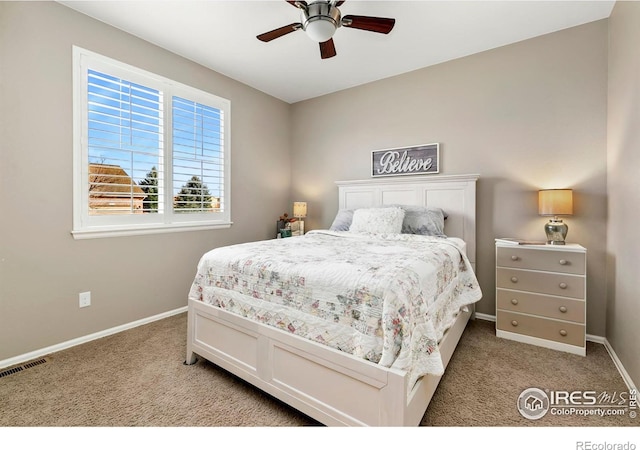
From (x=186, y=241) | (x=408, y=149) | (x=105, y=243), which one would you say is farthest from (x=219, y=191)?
(x=408, y=149)

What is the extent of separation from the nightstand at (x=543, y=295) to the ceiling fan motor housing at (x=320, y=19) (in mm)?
2186

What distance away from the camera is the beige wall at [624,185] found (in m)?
1.81

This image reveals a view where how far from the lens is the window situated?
94.3 inches

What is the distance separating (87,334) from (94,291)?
1.16ft

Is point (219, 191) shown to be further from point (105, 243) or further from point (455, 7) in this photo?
point (455, 7)

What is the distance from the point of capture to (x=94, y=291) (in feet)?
8.09

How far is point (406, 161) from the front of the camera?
3.38 m

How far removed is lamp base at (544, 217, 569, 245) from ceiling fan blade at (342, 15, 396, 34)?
2.05m

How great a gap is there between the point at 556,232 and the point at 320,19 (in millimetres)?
2477

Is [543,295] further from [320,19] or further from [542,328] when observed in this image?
[320,19]

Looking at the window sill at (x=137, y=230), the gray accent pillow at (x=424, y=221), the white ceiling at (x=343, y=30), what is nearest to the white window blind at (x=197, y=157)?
the window sill at (x=137, y=230)

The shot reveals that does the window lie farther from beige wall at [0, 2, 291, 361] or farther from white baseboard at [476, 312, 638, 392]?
white baseboard at [476, 312, 638, 392]

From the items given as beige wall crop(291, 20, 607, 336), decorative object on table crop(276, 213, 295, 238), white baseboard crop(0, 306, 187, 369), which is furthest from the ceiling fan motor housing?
white baseboard crop(0, 306, 187, 369)
